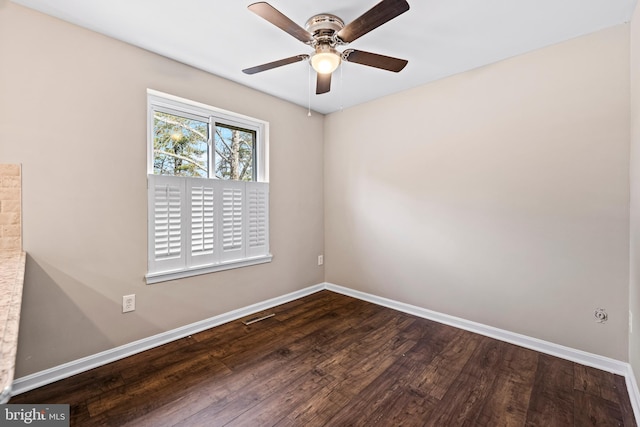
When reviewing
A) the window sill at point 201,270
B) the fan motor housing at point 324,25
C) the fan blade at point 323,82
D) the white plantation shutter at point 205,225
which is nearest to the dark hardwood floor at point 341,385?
the window sill at point 201,270

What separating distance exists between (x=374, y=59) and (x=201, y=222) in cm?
197

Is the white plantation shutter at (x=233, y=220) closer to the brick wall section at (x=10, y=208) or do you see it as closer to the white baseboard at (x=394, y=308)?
the white baseboard at (x=394, y=308)

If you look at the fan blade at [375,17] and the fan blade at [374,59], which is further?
the fan blade at [374,59]

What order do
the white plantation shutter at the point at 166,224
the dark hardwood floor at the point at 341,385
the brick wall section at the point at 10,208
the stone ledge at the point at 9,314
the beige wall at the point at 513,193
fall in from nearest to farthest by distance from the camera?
1. the stone ledge at the point at 9,314
2. the dark hardwood floor at the point at 341,385
3. the brick wall section at the point at 10,208
4. the beige wall at the point at 513,193
5. the white plantation shutter at the point at 166,224

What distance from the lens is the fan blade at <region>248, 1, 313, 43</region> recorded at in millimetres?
1429

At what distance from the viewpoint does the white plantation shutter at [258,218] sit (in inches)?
116

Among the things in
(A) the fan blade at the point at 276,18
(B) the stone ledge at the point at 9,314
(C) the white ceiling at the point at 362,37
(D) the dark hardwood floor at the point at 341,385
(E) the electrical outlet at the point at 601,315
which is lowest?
(D) the dark hardwood floor at the point at 341,385

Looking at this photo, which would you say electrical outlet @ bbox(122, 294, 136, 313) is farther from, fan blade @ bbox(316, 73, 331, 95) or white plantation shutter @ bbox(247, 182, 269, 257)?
fan blade @ bbox(316, 73, 331, 95)

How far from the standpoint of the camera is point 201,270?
8.45ft

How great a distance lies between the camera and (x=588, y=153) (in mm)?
2033

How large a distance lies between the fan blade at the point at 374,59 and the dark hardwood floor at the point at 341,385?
216 cm

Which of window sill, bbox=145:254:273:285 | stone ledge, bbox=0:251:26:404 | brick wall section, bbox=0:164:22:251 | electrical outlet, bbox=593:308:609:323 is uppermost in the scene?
brick wall section, bbox=0:164:22:251

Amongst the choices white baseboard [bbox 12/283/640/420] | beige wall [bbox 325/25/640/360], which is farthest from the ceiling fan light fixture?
white baseboard [bbox 12/283/640/420]

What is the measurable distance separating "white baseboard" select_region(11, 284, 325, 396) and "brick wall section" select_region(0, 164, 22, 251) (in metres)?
0.85
